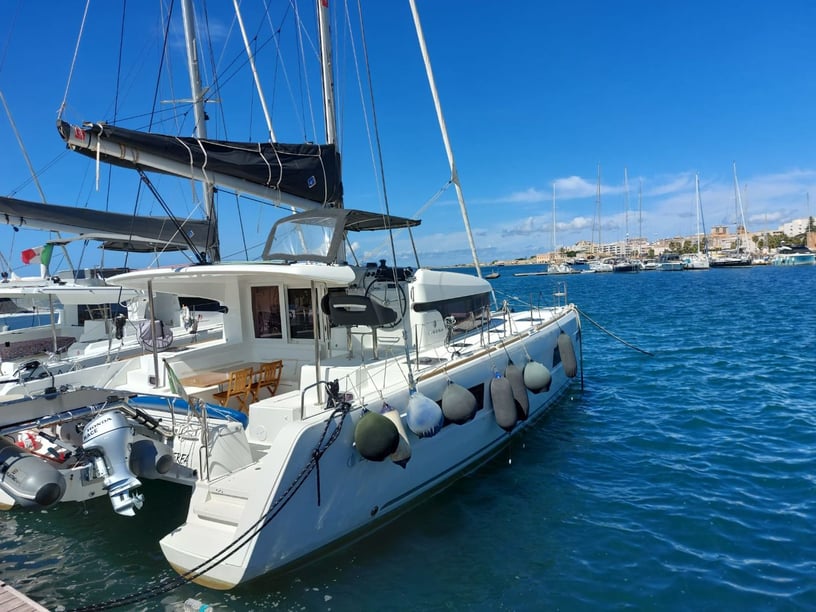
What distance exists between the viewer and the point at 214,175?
798 cm

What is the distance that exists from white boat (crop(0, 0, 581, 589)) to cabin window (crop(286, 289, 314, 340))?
0.02m

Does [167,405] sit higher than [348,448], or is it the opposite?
[167,405]

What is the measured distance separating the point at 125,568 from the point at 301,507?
2088mm

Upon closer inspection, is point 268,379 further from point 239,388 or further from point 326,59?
point 326,59

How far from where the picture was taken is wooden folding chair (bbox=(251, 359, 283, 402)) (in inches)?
290

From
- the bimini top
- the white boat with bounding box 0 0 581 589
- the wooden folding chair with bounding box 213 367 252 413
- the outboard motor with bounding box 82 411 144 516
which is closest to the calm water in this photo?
the white boat with bounding box 0 0 581 589

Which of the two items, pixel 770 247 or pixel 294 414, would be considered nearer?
pixel 294 414

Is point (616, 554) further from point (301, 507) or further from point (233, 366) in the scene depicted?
point (233, 366)

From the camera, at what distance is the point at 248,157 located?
811cm

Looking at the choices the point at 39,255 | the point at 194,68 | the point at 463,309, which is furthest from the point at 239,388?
the point at 39,255

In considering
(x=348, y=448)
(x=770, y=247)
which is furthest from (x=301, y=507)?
(x=770, y=247)

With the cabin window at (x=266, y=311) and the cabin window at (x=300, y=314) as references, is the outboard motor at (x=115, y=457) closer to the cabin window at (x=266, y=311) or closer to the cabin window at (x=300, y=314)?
the cabin window at (x=300, y=314)

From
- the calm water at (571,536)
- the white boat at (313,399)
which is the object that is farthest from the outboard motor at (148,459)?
the calm water at (571,536)

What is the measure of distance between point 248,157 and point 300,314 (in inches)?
102
